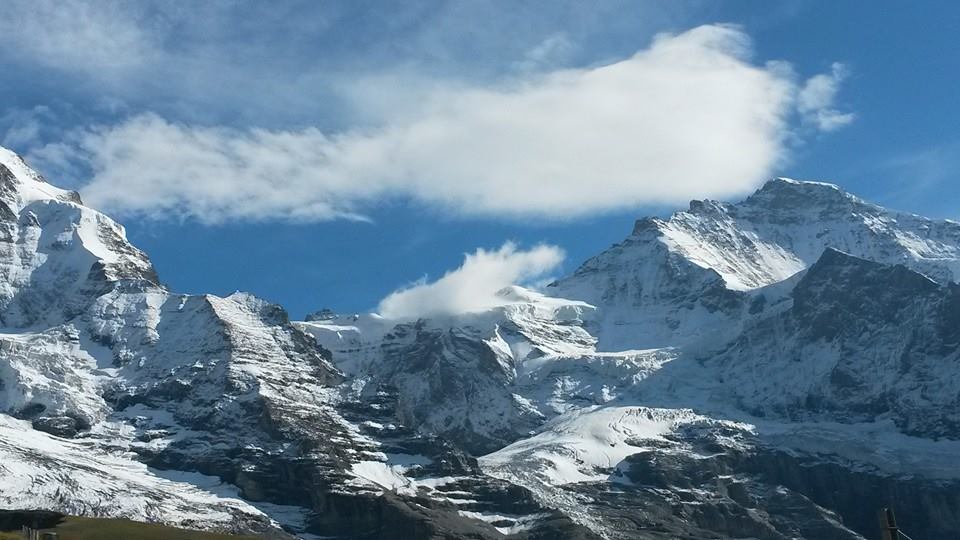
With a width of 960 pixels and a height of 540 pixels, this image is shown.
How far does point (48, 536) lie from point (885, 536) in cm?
3738

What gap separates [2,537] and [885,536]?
88.9 m

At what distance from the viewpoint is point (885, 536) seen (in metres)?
68.5

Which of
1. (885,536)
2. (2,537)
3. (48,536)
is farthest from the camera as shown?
(2,537)

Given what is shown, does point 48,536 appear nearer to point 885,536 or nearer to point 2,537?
point 885,536

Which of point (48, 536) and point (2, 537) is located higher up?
point (2, 537)

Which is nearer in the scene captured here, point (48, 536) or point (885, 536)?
point (885, 536)

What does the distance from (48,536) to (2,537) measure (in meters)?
64.5

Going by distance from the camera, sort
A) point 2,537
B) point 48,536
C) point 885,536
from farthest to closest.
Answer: point 2,537
point 48,536
point 885,536

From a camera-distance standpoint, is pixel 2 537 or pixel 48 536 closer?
pixel 48 536

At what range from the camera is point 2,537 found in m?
136

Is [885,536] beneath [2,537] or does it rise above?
beneath

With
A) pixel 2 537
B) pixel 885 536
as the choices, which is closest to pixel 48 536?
pixel 885 536

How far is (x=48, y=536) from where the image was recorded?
75750 millimetres
